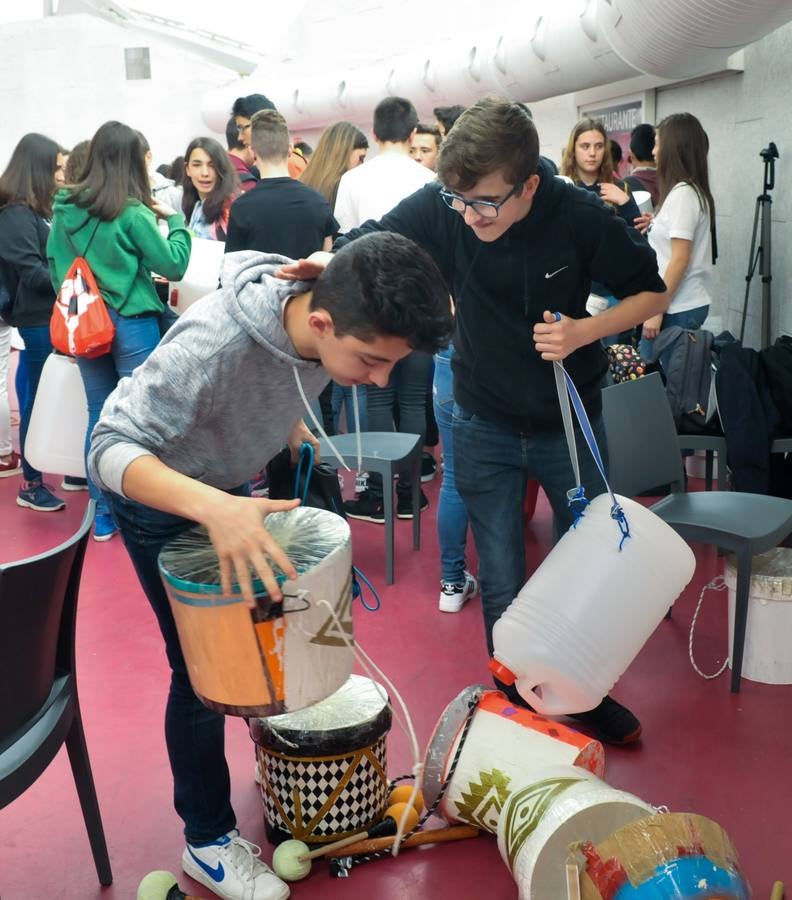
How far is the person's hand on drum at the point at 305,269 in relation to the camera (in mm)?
1421

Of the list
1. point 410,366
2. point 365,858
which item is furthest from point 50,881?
point 410,366

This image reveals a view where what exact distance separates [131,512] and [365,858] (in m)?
0.85

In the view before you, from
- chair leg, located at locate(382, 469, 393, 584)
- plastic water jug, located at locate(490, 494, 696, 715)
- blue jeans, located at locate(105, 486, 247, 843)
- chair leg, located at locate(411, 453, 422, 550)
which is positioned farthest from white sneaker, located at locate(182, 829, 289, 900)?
chair leg, located at locate(411, 453, 422, 550)

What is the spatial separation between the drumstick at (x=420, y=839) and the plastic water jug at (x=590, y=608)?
0.31 metres

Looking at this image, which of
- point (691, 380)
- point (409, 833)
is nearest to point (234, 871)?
point (409, 833)

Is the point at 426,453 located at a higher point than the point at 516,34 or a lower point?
lower

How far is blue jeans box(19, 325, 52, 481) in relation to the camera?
4.30 m

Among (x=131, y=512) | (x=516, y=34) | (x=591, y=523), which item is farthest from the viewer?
(x=516, y=34)

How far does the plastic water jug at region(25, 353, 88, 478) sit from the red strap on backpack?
0.38 m

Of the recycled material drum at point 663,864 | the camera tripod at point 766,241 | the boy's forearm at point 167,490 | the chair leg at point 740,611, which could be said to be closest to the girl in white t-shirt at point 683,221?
the camera tripod at point 766,241

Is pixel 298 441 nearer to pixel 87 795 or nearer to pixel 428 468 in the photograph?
pixel 87 795

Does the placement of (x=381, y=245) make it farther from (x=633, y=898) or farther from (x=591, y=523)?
(x=633, y=898)

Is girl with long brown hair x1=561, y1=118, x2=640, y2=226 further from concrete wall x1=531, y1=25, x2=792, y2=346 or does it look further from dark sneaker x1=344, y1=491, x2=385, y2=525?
dark sneaker x1=344, y1=491, x2=385, y2=525

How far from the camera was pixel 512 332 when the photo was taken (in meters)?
2.01
